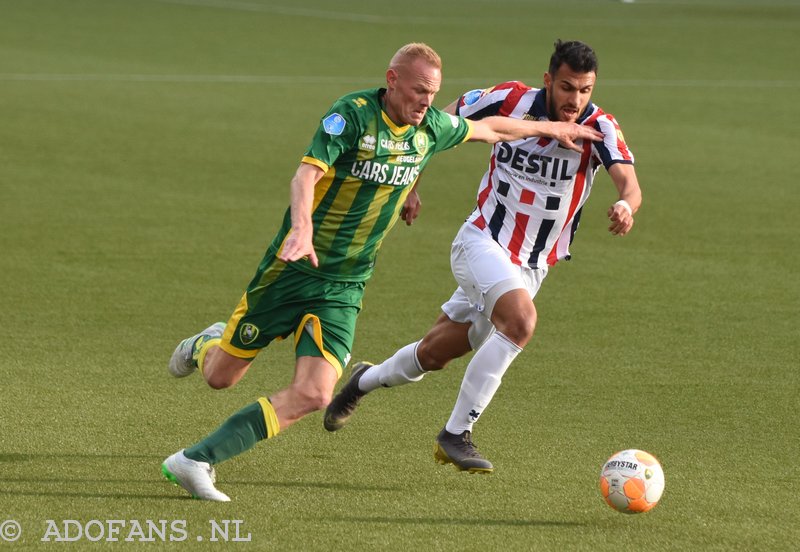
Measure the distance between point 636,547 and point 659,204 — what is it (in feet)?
31.1

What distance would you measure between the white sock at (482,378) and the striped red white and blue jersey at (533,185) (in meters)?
0.67

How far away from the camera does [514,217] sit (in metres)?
7.32

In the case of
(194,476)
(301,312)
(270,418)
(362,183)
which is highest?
(362,183)

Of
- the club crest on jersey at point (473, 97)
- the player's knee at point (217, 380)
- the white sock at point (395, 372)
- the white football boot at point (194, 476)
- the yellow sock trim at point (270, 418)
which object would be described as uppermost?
the club crest on jersey at point (473, 97)

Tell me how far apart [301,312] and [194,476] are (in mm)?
927

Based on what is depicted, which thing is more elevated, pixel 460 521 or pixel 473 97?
pixel 473 97

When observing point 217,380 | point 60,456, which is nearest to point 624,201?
point 217,380

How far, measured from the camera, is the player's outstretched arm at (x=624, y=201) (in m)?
6.50

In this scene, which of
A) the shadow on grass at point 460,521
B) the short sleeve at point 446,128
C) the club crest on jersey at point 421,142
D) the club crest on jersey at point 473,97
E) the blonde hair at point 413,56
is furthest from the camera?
the club crest on jersey at point 473,97

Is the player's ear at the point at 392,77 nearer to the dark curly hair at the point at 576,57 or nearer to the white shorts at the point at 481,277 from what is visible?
the dark curly hair at the point at 576,57

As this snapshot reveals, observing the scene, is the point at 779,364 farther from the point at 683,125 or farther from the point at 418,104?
the point at 683,125

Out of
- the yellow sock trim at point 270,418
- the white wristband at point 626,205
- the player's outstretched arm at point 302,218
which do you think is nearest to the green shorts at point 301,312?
the yellow sock trim at point 270,418

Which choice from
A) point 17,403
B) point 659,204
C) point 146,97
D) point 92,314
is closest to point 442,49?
point 146,97

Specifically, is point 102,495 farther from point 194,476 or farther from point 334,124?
point 334,124
